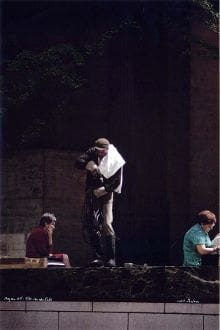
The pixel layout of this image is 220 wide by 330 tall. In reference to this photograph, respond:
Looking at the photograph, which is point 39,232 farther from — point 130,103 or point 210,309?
point 130,103

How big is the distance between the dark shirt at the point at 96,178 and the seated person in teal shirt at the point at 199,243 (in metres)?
1.27

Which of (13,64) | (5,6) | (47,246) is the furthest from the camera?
(5,6)

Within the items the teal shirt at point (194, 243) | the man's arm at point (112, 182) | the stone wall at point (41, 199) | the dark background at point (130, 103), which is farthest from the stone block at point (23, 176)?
the teal shirt at point (194, 243)

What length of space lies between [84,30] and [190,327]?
8775 mm

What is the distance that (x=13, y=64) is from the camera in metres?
16.6

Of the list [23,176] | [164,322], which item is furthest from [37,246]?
[23,176]

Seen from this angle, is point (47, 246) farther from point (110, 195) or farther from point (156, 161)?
point (156, 161)

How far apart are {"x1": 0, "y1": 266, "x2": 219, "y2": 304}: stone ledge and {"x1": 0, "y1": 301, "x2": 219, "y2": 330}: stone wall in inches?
4.0

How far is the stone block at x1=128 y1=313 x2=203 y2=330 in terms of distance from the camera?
1136 centimetres

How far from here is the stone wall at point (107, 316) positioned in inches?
449

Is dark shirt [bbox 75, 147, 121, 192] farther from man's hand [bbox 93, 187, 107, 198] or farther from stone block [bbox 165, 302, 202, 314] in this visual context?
stone block [bbox 165, 302, 202, 314]

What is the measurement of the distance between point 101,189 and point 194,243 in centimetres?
151

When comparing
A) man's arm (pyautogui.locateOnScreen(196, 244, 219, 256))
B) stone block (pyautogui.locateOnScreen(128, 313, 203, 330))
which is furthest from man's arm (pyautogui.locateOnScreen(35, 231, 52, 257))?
man's arm (pyautogui.locateOnScreen(196, 244, 219, 256))

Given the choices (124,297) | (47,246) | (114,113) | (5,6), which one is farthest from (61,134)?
(124,297)
